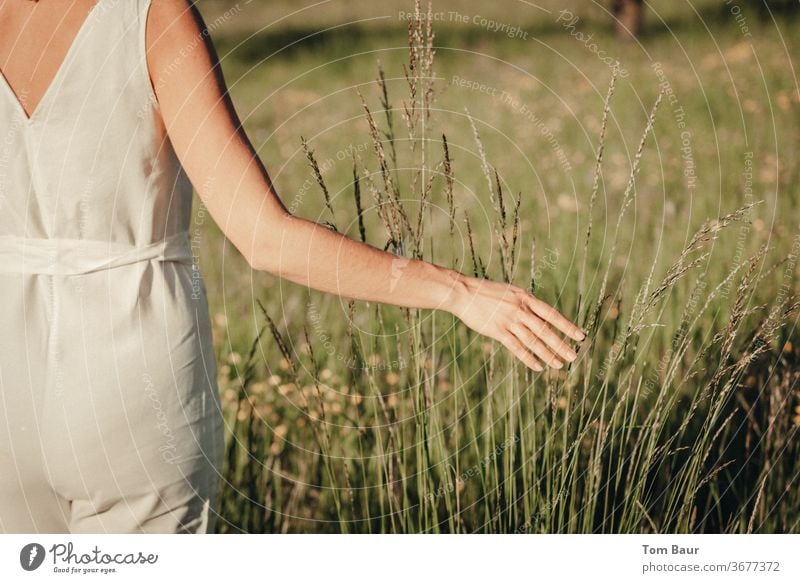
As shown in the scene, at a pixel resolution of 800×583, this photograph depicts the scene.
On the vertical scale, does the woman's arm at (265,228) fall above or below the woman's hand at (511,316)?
above

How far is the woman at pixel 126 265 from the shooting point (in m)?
1.22

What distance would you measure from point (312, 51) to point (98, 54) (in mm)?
5405

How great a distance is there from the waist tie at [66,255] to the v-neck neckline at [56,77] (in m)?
0.19

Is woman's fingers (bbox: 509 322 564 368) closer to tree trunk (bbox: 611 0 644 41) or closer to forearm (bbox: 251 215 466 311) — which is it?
forearm (bbox: 251 215 466 311)

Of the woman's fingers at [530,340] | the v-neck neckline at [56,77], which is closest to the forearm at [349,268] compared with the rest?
the woman's fingers at [530,340]

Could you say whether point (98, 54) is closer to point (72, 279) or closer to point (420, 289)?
point (72, 279)

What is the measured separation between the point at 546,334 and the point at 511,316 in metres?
0.06

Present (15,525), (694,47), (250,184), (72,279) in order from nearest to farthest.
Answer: (250,184) → (72,279) → (15,525) → (694,47)

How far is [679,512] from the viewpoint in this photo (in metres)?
1.76

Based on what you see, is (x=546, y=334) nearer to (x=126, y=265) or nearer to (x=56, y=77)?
(x=126, y=265)

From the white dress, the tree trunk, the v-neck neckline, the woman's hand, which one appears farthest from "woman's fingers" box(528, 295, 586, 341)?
the tree trunk

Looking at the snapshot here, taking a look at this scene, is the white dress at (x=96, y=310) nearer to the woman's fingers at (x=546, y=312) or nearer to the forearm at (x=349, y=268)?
the forearm at (x=349, y=268)

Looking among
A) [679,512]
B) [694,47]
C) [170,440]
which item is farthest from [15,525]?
[694,47]
